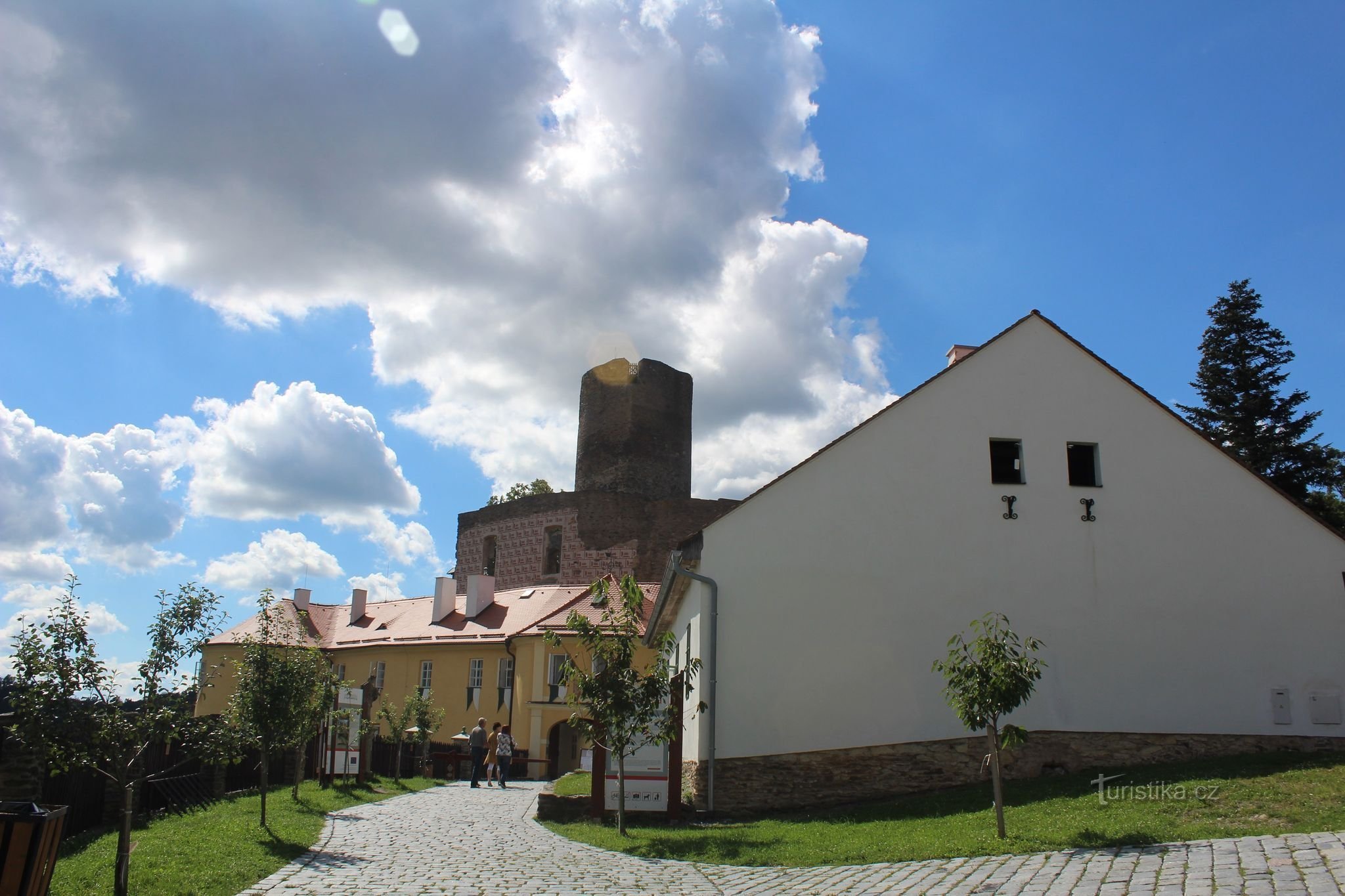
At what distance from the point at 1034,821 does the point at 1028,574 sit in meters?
6.18

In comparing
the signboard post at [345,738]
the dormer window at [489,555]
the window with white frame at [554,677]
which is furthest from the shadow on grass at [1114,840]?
the dormer window at [489,555]

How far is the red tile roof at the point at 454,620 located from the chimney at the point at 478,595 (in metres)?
0.25

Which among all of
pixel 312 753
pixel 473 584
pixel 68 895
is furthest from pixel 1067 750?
pixel 473 584

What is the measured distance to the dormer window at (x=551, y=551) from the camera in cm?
4975

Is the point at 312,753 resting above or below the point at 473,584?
below

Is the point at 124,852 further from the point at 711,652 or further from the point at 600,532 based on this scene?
the point at 600,532

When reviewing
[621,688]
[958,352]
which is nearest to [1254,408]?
[958,352]

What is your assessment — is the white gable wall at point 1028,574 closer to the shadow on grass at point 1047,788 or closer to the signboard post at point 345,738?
the shadow on grass at point 1047,788

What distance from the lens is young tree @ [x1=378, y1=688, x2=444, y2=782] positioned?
28062mm

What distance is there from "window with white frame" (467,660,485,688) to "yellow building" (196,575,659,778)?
3 cm

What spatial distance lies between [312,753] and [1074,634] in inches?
807

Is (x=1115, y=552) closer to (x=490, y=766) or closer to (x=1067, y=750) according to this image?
(x=1067, y=750)

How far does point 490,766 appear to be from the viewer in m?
25.2

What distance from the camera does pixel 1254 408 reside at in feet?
106
